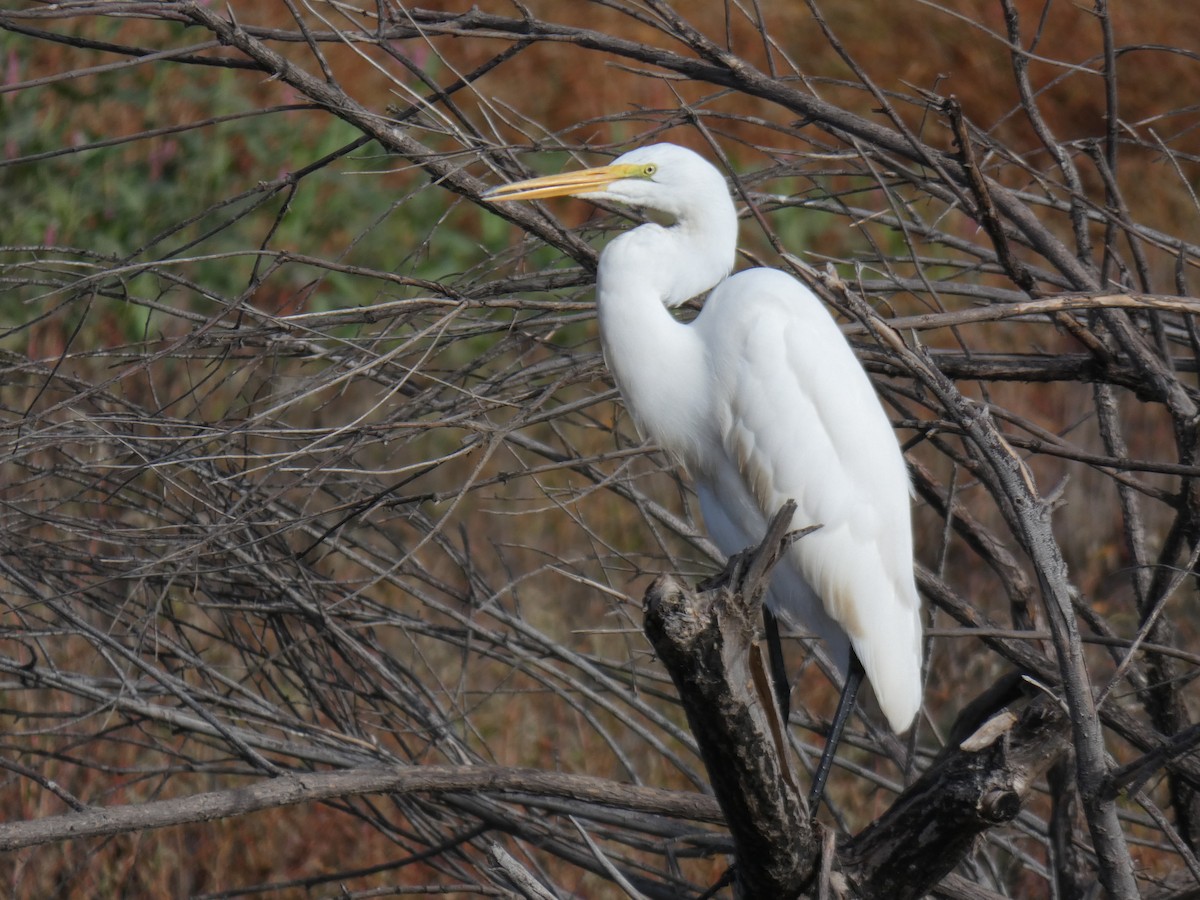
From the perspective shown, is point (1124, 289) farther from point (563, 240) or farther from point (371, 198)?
point (371, 198)

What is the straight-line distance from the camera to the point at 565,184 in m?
2.24

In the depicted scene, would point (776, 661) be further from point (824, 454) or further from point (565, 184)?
point (565, 184)

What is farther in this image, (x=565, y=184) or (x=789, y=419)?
(x=789, y=419)

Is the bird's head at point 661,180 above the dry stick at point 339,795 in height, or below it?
above

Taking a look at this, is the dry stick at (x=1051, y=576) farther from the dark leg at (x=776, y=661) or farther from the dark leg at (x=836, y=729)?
the dark leg at (x=776, y=661)

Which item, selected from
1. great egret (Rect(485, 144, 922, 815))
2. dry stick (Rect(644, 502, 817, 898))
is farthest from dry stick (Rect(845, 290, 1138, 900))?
great egret (Rect(485, 144, 922, 815))

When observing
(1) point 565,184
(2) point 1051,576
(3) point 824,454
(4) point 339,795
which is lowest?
(4) point 339,795

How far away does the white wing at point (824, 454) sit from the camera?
249cm

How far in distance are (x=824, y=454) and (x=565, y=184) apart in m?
0.74

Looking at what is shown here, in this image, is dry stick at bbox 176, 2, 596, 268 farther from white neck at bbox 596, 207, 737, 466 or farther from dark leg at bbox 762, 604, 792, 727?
dark leg at bbox 762, 604, 792, 727

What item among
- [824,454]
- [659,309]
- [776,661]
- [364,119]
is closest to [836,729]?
[776,661]

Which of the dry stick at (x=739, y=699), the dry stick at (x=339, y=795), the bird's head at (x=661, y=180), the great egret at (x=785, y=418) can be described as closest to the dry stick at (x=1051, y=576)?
the dry stick at (x=739, y=699)

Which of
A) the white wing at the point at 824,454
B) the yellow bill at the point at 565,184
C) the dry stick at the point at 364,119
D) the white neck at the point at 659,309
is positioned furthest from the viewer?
the white wing at the point at 824,454

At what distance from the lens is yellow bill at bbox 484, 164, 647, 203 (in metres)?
2.19
